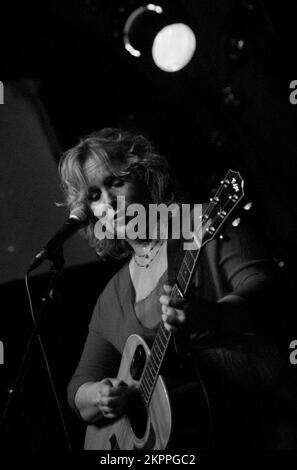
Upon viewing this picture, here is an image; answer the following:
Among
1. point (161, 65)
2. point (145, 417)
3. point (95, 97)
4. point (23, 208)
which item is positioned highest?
point (95, 97)

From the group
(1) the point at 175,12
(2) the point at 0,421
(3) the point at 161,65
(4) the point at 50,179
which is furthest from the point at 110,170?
(2) the point at 0,421

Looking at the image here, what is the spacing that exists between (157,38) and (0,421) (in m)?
1.62

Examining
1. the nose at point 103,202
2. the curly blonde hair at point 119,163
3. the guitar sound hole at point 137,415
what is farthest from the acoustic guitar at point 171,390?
the curly blonde hair at point 119,163

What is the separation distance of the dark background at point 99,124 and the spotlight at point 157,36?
396mm

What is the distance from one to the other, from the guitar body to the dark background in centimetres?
63

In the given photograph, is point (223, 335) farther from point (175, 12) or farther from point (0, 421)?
point (175, 12)

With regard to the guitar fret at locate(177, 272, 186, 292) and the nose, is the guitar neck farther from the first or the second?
the nose

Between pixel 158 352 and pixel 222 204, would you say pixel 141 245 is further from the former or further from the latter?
pixel 222 204

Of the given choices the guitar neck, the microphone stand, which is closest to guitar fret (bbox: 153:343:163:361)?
the guitar neck

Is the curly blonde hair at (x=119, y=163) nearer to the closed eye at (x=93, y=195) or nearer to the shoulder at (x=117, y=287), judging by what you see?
the closed eye at (x=93, y=195)

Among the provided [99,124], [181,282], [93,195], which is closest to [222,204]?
[181,282]

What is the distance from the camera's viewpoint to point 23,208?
296 centimetres

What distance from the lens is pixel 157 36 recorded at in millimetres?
2014

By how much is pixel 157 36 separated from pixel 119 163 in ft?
1.86
